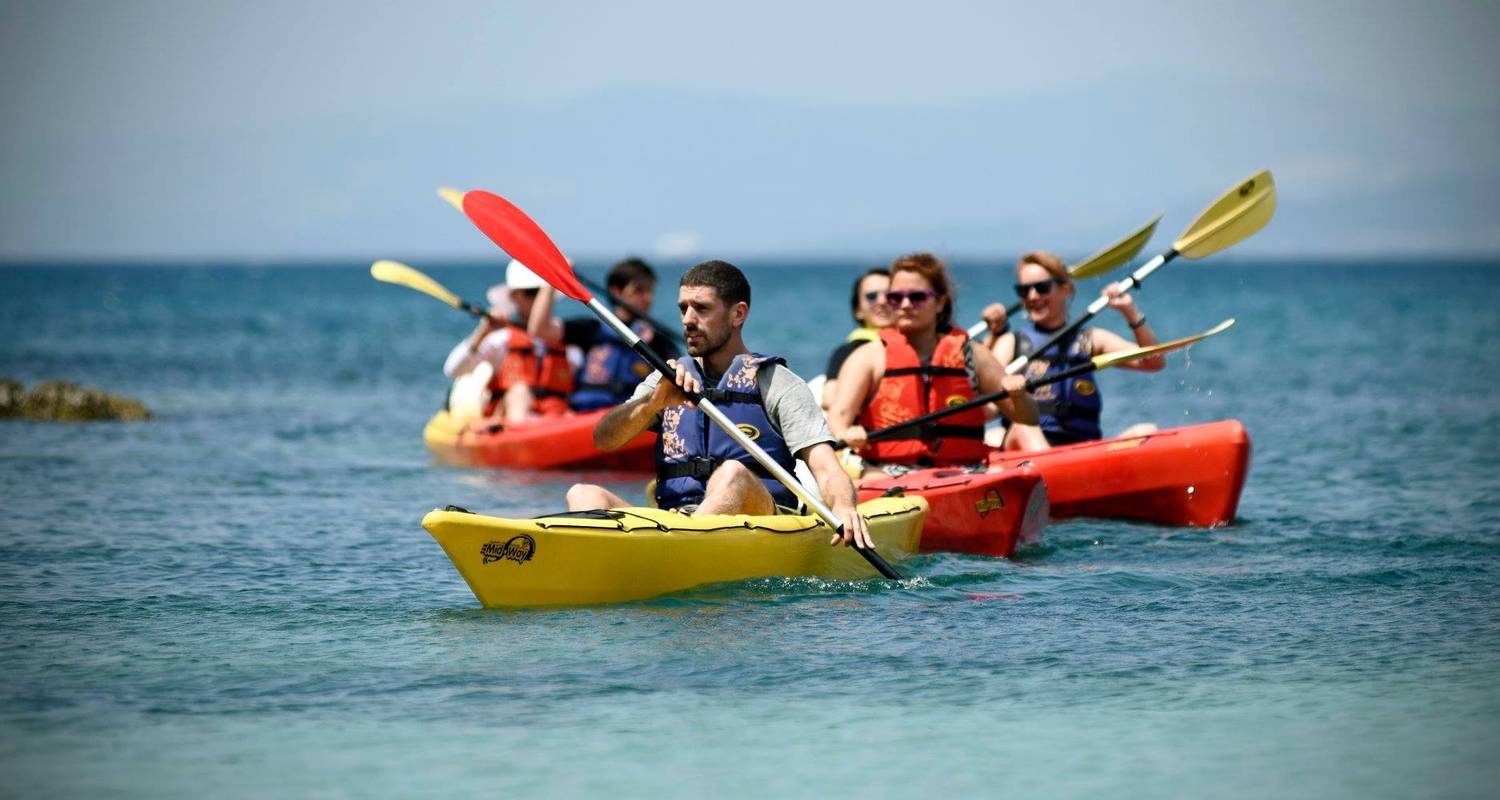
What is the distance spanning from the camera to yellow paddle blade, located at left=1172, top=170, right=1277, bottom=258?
32.9 ft

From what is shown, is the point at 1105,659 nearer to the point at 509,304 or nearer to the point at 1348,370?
the point at 509,304

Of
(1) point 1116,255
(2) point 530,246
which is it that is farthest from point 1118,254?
(2) point 530,246

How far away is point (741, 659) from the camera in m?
5.59

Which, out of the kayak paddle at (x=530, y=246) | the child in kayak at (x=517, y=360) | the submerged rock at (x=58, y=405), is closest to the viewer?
the kayak paddle at (x=530, y=246)

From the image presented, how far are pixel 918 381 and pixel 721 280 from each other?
2331 mm

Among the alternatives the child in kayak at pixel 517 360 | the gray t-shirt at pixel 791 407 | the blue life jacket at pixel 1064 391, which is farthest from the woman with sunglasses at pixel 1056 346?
the child in kayak at pixel 517 360

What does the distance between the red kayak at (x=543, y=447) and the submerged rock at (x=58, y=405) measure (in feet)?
16.0

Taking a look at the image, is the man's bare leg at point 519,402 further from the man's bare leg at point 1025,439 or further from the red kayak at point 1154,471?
the red kayak at point 1154,471

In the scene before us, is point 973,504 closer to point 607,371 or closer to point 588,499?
point 588,499

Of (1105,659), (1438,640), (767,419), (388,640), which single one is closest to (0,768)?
(388,640)

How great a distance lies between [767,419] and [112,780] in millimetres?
2646

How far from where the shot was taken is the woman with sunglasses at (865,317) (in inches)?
331

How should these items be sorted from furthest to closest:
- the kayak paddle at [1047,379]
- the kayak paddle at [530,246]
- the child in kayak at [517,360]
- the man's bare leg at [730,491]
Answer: the child in kayak at [517,360] → the kayak paddle at [1047,379] → the kayak paddle at [530,246] → the man's bare leg at [730,491]

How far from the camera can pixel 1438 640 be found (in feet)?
19.8
